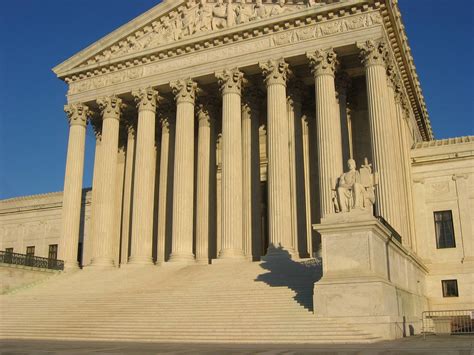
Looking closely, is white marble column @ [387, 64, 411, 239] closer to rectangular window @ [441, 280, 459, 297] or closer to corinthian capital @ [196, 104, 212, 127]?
rectangular window @ [441, 280, 459, 297]

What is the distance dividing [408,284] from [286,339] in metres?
11.2

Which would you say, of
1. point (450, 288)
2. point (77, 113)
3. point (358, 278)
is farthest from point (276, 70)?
point (358, 278)

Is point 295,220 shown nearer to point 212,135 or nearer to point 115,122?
point 212,135

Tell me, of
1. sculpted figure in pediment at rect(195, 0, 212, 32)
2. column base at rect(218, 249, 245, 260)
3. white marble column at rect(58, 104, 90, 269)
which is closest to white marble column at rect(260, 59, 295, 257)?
column base at rect(218, 249, 245, 260)

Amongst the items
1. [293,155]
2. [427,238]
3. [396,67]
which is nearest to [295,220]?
[293,155]

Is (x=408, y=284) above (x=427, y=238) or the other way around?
the other way around

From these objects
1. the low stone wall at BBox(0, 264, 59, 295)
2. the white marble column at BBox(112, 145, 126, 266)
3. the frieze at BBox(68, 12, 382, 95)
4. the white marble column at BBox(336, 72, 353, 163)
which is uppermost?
the frieze at BBox(68, 12, 382, 95)

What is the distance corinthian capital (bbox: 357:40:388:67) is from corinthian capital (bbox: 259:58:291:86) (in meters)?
5.25

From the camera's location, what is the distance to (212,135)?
42.5 meters

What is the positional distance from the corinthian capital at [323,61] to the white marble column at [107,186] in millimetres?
16451

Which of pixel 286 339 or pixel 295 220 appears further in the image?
pixel 295 220

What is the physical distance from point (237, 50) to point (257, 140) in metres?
6.99

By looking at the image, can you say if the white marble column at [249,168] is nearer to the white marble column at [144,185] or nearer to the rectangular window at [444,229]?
the white marble column at [144,185]

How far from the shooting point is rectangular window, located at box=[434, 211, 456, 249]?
37844 mm
